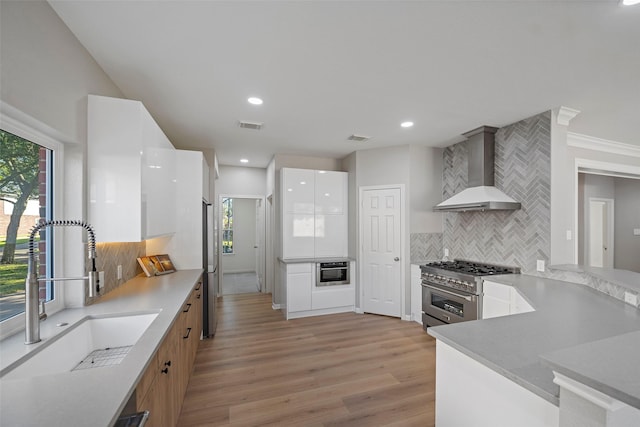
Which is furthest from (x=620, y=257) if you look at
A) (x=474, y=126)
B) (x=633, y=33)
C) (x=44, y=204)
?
(x=44, y=204)

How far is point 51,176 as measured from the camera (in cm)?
169

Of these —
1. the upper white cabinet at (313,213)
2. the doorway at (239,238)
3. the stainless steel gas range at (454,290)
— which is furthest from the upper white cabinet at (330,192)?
the doorway at (239,238)

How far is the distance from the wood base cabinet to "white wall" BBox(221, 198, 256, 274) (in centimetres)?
593

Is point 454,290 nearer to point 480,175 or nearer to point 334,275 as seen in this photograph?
point 480,175

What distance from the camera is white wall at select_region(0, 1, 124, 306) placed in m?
1.24

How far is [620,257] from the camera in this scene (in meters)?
5.76

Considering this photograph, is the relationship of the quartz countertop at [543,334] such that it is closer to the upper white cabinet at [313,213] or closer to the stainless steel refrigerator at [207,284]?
the stainless steel refrigerator at [207,284]

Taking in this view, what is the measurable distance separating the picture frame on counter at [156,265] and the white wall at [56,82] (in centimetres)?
113

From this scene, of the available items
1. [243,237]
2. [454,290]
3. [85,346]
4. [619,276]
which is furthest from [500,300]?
[243,237]

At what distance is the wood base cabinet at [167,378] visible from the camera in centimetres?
128

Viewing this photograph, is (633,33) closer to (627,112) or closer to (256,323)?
(627,112)

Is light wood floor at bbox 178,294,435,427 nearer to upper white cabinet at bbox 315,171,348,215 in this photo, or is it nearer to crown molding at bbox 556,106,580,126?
upper white cabinet at bbox 315,171,348,215

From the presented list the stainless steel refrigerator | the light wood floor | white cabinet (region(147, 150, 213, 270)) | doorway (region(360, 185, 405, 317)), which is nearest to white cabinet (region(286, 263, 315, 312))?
the light wood floor

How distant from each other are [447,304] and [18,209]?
3975 millimetres
